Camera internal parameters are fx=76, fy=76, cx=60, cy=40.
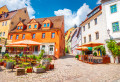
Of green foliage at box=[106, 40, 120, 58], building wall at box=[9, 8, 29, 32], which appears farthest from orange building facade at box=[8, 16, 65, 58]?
green foliage at box=[106, 40, 120, 58]

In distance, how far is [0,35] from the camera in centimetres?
2444

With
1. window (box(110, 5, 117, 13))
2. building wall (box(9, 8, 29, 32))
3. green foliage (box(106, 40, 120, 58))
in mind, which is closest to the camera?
green foliage (box(106, 40, 120, 58))

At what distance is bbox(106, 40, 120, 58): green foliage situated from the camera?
35.1 ft

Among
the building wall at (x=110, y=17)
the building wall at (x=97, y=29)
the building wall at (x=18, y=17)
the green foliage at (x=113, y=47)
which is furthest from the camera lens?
the building wall at (x=18, y=17)

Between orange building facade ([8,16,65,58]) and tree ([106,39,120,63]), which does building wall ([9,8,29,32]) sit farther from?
tree ([106,39,120,63])

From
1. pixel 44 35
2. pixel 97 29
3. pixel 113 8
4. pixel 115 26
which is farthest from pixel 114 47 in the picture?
pixel 44 35

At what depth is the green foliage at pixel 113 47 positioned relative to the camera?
10.7m

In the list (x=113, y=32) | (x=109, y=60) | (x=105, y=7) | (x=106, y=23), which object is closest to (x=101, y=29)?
(x=106, y=23)

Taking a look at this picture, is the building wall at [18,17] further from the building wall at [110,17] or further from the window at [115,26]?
the window at [115,26]

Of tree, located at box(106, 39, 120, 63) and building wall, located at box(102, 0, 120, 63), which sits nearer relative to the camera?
tree, located at box(106, 39, 120, 63)

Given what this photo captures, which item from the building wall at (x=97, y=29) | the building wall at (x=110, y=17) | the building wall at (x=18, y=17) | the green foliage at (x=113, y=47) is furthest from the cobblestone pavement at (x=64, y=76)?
the building wall at (x=18, y=17)

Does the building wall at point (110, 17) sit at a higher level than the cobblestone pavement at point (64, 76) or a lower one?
higher

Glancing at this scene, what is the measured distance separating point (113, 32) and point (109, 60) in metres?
4.40

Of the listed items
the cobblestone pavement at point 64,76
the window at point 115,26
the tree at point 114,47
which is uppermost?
the window at point 115,26
